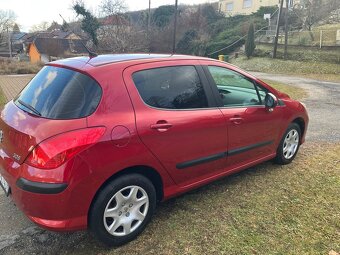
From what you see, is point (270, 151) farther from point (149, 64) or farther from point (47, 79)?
point (47, 79)

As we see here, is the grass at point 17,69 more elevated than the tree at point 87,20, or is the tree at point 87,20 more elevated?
the tree at point 87,20

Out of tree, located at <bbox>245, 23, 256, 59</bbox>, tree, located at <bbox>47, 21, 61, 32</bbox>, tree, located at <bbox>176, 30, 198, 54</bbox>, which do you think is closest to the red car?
tree, located at <bbox>245, 23, 256, 59</bbox>

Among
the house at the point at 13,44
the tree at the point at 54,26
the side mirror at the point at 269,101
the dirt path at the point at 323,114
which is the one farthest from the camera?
the tree at the point at 54,26

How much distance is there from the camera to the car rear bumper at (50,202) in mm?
2484

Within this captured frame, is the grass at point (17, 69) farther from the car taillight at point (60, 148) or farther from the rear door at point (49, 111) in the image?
the car taillight at point (60, 148)

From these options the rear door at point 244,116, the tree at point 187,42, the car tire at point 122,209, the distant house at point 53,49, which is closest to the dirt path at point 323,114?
the rear door at point 244,116

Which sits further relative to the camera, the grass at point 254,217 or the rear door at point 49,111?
the grass at point 254,217

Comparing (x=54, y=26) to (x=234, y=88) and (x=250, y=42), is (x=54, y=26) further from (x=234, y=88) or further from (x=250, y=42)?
(x=234, y=88)

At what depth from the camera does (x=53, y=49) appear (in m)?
40.8

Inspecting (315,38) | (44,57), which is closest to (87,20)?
(315,38)

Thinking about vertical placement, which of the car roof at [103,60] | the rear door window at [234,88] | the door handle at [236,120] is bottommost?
the door handle at [236,120]

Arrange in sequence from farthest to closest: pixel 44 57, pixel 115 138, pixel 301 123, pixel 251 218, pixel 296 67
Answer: pixel 44 57 < pixel 296 67 < pixel 301 123 < pixel 251 218 < pixel 115 138

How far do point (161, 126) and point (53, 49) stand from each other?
4150cm

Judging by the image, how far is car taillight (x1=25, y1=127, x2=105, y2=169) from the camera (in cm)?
245
